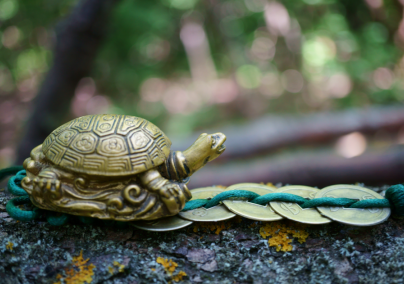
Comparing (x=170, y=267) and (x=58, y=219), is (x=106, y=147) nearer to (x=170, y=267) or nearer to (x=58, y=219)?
(x=58, y=219)

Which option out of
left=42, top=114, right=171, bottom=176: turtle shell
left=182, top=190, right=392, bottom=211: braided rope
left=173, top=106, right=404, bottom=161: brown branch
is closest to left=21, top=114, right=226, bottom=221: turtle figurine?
left=42, top=114, right=171, bottom=176: turtle shell

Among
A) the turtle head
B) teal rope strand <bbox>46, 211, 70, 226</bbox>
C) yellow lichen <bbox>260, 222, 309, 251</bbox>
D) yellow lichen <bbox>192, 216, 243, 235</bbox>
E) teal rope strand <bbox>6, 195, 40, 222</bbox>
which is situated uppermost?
the turtle head

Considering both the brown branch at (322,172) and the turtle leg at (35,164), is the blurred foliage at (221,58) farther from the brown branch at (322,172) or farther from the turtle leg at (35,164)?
the turtle leg at (35,164)

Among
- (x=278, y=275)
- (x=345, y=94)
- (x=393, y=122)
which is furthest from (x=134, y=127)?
(x=345, y=94)

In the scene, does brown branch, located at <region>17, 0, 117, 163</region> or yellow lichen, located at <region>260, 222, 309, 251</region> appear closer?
yellow lichen, located at <region>260, 222, 309, 251</region>

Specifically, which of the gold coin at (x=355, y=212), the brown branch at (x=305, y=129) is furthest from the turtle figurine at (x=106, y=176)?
the brown branch at (x=305, y=129)

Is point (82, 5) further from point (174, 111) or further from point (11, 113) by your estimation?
point (11, 113)

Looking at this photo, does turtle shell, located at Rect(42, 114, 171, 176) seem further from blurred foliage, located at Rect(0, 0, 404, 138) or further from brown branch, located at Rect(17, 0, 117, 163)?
blurred foliage, located at Rect(0, 0, 404, 138)

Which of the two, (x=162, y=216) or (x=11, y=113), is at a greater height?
(x=11, y=113)
